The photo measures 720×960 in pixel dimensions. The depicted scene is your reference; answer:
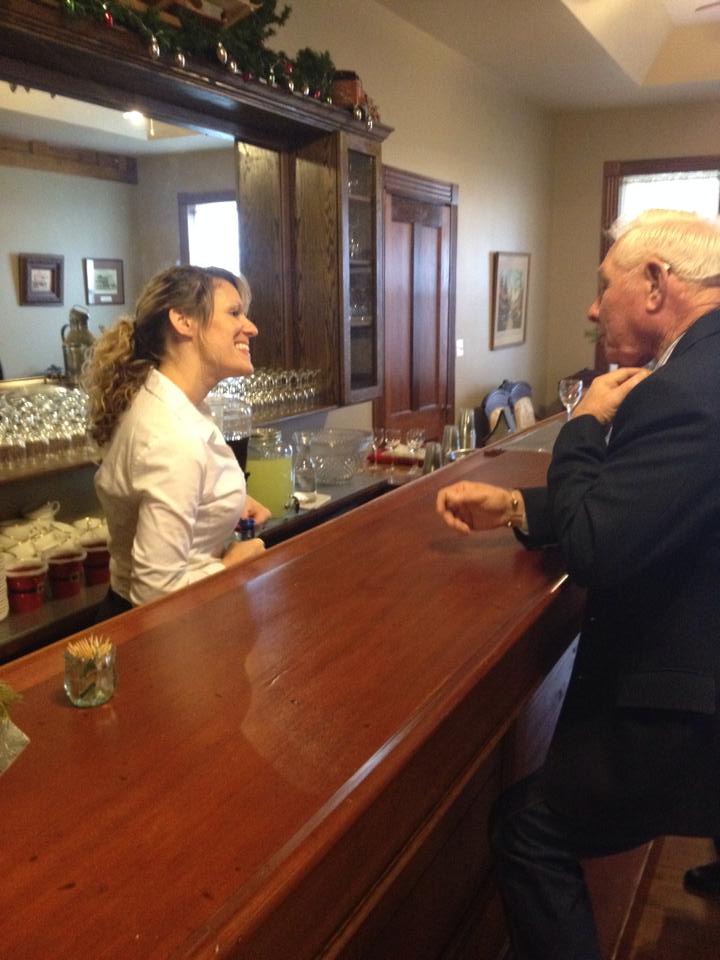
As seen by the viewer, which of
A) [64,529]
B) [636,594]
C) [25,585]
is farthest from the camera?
[64,529]

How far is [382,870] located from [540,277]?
5940 mm

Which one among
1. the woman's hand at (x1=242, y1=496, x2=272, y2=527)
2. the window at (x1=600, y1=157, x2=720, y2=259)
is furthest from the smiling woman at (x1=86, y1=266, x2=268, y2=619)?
the window at (x1=600, y1=157, x2=720, y2=259)

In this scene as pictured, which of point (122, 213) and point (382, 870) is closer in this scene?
point (382, 870)

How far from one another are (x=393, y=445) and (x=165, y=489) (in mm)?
2158

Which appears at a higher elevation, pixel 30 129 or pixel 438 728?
pixel 30 129

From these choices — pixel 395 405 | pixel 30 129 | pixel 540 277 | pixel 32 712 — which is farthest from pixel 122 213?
pixel 540 277

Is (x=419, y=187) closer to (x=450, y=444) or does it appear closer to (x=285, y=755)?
(x=450, y=444)

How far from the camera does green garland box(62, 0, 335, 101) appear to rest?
2.09 metres

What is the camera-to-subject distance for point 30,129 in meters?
2.43

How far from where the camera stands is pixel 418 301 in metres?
4.48

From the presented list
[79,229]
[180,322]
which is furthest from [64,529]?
[79,229]

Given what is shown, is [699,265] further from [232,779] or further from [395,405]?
[395,405]

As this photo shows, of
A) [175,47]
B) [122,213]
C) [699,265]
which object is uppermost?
[175,47]

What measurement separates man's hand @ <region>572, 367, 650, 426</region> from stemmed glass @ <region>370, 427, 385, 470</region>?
2.02 m
